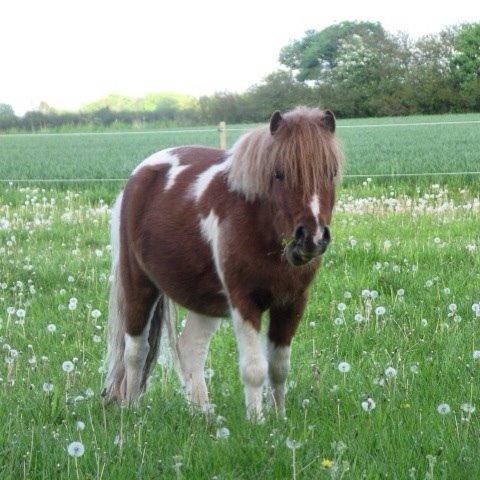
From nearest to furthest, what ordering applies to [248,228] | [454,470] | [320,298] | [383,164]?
[454,470], [248,228], [320,298], [383,164]

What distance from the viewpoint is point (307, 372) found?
5.77 meters

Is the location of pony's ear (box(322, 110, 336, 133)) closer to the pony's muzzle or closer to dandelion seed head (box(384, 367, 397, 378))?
the pony's muzzle

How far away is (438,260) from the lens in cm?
880

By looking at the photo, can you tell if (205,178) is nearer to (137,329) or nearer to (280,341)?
(280,341)

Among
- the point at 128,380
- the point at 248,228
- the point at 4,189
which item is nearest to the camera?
the point at 248,228

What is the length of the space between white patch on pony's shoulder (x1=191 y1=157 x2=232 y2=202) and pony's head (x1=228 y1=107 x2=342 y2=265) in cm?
34

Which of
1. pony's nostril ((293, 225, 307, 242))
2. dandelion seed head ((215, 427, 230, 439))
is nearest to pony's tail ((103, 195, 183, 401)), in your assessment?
dandelion seed head ((215, 427, 230, 439))

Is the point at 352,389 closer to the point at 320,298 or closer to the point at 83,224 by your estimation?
the point at 320,298

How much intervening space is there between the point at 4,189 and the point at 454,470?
14.1m

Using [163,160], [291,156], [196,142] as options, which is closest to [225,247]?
[291,156]

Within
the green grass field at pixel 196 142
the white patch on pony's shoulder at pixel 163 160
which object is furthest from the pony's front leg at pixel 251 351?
the green grass field at pixel 196 142

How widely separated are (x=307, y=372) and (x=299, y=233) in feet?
5.72

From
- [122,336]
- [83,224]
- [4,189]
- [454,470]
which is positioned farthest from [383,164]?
[454,470]

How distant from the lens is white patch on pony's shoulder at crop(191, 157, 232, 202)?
506 cm
